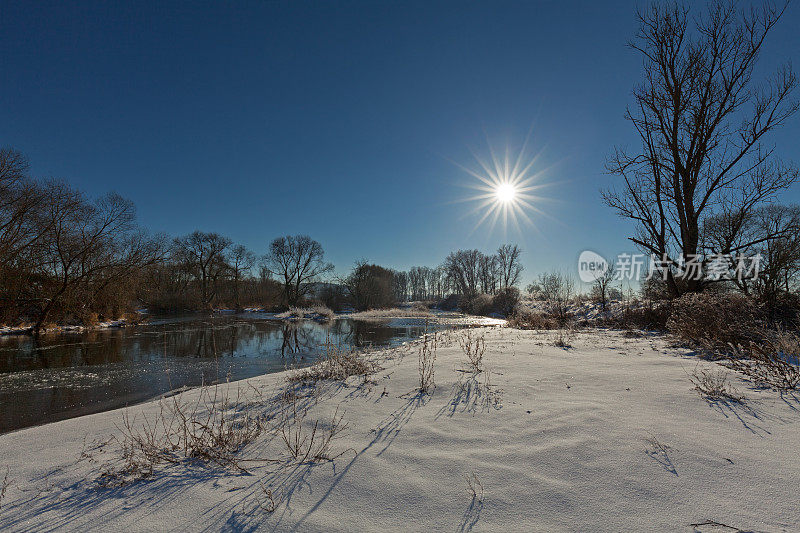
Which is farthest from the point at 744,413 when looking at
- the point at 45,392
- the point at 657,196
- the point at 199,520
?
the point at 657,196

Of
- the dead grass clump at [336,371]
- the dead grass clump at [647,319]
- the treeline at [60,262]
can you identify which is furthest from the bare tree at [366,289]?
the dead grass clump at [336,371]

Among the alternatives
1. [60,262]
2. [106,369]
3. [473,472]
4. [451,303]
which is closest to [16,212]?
[60,262]

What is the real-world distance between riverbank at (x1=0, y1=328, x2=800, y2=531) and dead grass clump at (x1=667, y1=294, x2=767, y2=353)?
2.83m

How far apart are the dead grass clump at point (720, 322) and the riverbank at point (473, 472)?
283cm

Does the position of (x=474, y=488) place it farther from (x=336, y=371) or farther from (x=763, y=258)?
(x=763, y=258)

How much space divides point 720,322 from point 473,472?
21.7 feet

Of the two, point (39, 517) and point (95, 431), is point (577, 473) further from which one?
point (95, 431)

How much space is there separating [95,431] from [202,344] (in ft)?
30.9

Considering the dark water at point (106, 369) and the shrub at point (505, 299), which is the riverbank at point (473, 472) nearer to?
the dark water at point (106, 369)

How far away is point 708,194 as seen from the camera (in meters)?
→ 9.76

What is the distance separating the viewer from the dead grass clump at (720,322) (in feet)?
17.8

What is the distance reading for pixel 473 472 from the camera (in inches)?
75.7

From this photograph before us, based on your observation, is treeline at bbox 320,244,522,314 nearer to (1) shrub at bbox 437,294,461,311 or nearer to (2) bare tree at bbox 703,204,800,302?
(1) shrub at bbox 437,294,461,311

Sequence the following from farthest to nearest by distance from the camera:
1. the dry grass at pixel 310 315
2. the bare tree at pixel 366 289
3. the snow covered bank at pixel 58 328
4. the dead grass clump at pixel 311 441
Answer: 1. the bare tree at pixel 366 289
2. the dry grass at pixel 310 315
3. the snow covered bank at pixel 58 328
4. the dead grass clump at pixel 311 441
